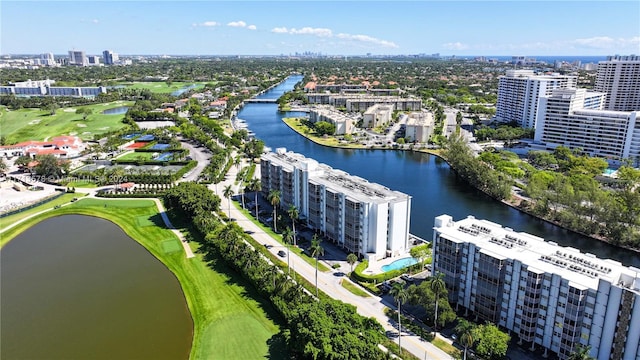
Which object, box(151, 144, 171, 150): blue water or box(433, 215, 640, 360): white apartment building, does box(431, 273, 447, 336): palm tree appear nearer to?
box(433, 215, 640, 360): white apartment building

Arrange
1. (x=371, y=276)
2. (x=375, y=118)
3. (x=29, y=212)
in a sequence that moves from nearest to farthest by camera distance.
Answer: (x=371, y=276)
(x=29, y=212)
(x=375, y=118)

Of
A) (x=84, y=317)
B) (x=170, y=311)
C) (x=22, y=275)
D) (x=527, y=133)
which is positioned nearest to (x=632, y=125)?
(x=527, y=133)

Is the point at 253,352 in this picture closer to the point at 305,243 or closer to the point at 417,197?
the point at 305,243

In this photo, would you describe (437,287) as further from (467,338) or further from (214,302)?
(214,302)

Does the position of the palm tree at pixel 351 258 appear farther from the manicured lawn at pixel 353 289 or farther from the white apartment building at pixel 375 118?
the white apartment building at pixel 375 118

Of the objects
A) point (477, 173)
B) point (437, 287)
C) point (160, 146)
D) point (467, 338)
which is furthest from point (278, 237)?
point (160, 146)
